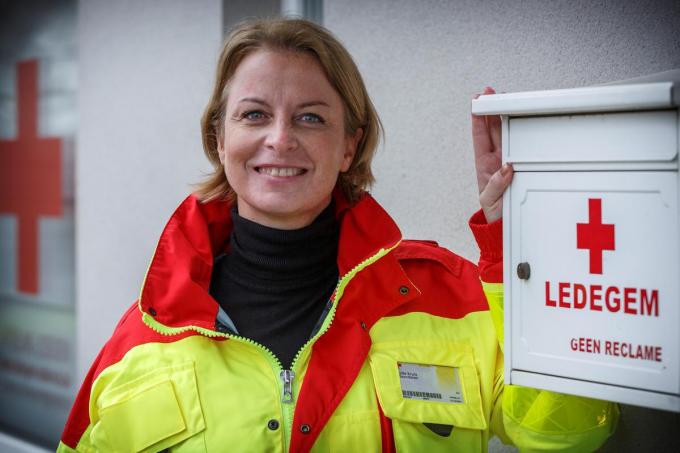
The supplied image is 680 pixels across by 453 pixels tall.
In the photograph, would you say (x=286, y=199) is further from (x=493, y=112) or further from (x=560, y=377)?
(x=560, y=377)

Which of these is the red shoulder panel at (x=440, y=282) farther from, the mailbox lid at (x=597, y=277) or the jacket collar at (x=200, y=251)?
the mailbox lid at (x=597, y=277)

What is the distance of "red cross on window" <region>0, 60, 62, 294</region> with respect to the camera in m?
3.77

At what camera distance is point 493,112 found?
4.38ft

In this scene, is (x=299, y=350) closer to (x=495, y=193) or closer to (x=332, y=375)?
(x=332, y=375)

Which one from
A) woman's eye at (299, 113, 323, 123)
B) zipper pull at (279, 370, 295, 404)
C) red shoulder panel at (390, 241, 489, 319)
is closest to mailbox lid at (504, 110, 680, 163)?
red shoulder panel at (390, 241, 489, 319)

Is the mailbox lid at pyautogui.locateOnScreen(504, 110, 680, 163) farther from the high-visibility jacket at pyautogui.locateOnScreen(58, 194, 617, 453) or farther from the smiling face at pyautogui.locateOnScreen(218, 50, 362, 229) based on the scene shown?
the smiling face at pyautogui.locateOnScreen(218, 50, 362, 229)

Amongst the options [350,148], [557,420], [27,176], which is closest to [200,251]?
[350,148]

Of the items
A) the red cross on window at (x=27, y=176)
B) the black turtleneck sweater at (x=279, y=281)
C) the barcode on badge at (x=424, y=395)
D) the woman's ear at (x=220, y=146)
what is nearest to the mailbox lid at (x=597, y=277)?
the barcode on badge at (x=424, y=395)

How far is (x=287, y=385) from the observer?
151 cm

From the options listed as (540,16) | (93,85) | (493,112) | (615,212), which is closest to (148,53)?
(93,85)

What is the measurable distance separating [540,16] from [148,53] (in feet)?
5.65

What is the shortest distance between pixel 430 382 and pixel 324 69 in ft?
2.48

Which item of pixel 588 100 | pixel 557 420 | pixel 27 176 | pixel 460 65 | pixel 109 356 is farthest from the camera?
pixel 27 176

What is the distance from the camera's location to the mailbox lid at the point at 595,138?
1181 mm
